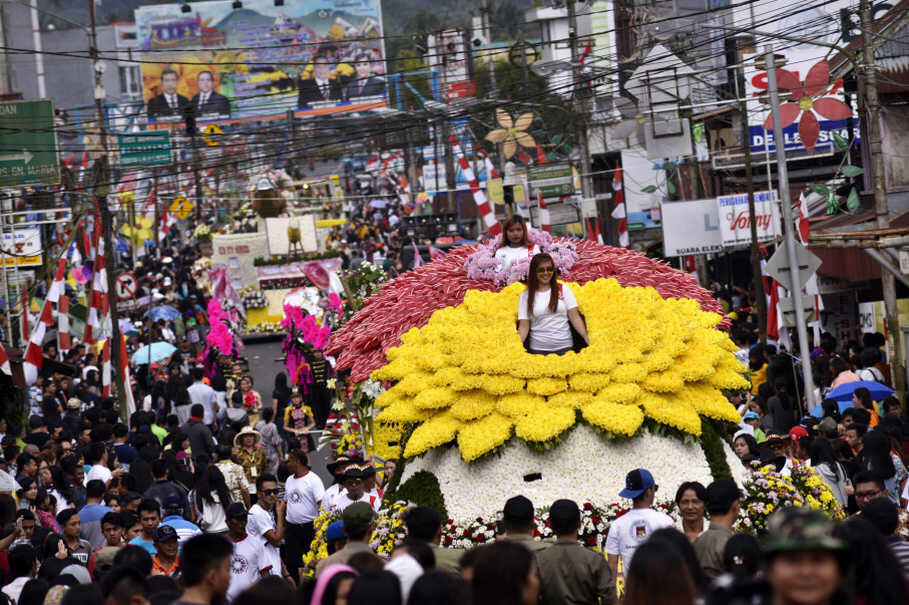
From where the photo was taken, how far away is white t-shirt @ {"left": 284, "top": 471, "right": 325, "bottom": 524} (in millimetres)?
12680

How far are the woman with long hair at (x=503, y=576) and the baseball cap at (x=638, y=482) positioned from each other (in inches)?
97.0

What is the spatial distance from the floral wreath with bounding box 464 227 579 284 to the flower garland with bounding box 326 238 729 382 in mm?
72

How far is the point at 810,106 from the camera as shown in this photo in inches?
805

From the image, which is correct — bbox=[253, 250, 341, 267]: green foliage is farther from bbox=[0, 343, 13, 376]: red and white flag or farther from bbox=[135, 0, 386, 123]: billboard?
bbox=[135, 0, 386, 123]: billboard

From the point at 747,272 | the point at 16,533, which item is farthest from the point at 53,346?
the point at 16,533

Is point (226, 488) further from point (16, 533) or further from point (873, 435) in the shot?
point (873, 435)

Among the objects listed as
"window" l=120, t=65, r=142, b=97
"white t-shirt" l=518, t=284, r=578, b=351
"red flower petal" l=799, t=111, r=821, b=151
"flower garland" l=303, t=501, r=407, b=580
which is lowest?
"flower garland" l=303, t=501, r=407, b=580

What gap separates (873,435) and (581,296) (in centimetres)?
294

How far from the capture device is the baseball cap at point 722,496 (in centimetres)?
769

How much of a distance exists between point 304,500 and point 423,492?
3142 millimetres

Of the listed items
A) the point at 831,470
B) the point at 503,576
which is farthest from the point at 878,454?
the point at 503,576

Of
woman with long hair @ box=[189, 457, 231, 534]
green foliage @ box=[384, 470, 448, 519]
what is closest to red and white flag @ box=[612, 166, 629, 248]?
woman with long hair @ box=[189, 457, 231, 534]

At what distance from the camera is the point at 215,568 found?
248 inches

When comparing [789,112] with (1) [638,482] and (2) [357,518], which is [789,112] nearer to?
(1) [638,482]
